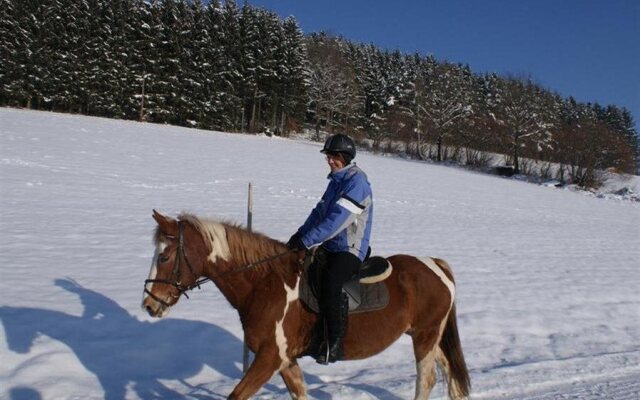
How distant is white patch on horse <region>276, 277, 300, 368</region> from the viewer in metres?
3.96

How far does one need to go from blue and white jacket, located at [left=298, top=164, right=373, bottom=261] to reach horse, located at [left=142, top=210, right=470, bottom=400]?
1.19 ft

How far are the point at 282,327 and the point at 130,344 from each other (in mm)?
3027

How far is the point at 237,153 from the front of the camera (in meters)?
32.2

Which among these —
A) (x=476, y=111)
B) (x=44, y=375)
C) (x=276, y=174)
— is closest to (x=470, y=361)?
(x=44, y=375)

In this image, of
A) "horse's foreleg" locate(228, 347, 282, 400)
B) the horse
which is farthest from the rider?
"horse's foreleg" locate(228, 347, 282, 400)

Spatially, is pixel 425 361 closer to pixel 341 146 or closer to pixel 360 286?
pixel 360 286

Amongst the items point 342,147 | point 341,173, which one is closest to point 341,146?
point 342,147

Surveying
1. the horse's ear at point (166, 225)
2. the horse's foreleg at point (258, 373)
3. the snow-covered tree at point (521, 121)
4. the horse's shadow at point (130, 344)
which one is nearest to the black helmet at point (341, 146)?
the horse's ear at point (166, 225)

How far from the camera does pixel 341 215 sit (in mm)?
4023

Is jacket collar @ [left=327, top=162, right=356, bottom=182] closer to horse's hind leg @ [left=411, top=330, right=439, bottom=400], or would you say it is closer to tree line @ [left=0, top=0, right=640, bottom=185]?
horse's hind leg @ [left=411, top=330, right=439, bottom=400]

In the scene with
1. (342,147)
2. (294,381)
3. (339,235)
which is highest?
(342,147)

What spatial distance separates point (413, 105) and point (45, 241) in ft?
158

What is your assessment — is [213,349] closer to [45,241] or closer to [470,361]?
[470,361]

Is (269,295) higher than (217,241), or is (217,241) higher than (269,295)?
(217,241)
